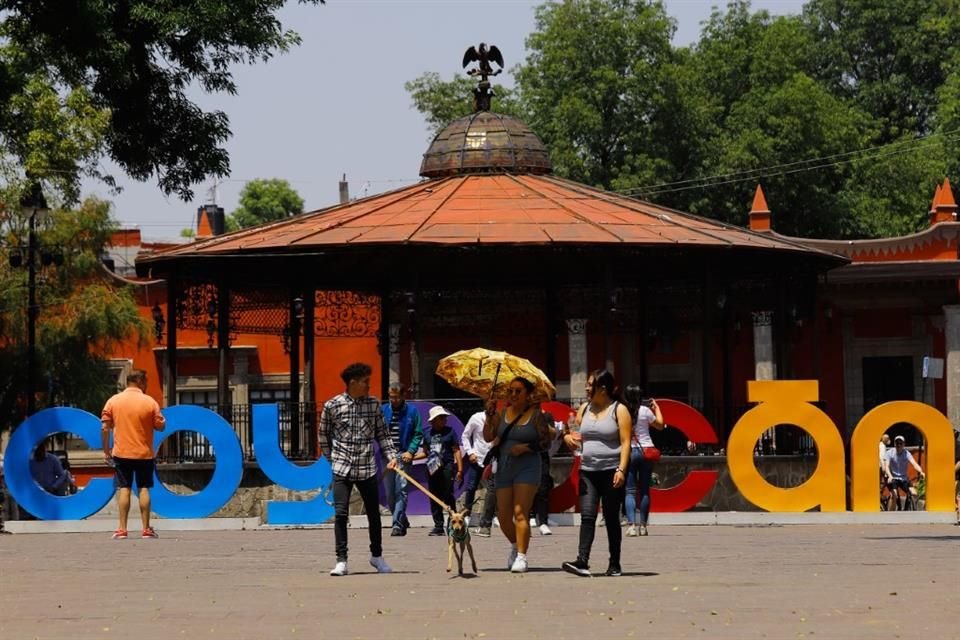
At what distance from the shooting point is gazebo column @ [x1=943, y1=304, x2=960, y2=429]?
4422cm

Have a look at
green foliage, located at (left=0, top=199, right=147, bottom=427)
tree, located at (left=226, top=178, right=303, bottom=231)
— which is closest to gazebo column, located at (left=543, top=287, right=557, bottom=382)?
green foliage, located at (left=0, top=199, right=147, bottom=427)

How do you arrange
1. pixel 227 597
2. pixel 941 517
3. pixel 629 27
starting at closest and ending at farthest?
1. pixel 227 597
2. pixel 941 517
3. pixel 629 27

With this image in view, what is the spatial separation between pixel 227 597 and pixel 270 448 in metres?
12.3

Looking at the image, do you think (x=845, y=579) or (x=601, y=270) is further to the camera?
(x=601, y=270)

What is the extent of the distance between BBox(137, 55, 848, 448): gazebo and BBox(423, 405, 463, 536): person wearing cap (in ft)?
17.5

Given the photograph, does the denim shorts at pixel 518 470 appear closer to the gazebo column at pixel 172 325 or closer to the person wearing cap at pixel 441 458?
the person wearing cap at pixel 441 458

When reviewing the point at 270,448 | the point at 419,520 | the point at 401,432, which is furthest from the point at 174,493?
the point at 401,432

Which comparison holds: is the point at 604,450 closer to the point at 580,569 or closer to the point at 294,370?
the point at 580,569

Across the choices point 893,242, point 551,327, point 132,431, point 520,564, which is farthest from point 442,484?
point 893,242

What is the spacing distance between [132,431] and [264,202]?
3500 inches

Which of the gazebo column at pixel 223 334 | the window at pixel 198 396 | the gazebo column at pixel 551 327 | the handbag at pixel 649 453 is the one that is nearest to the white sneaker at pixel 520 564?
the handbag at pixel 649 453

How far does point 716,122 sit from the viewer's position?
65.3 meters

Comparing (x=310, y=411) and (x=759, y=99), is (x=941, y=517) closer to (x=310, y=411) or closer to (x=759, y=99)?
(x=310, y=411)

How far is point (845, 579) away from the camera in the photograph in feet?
51.8
